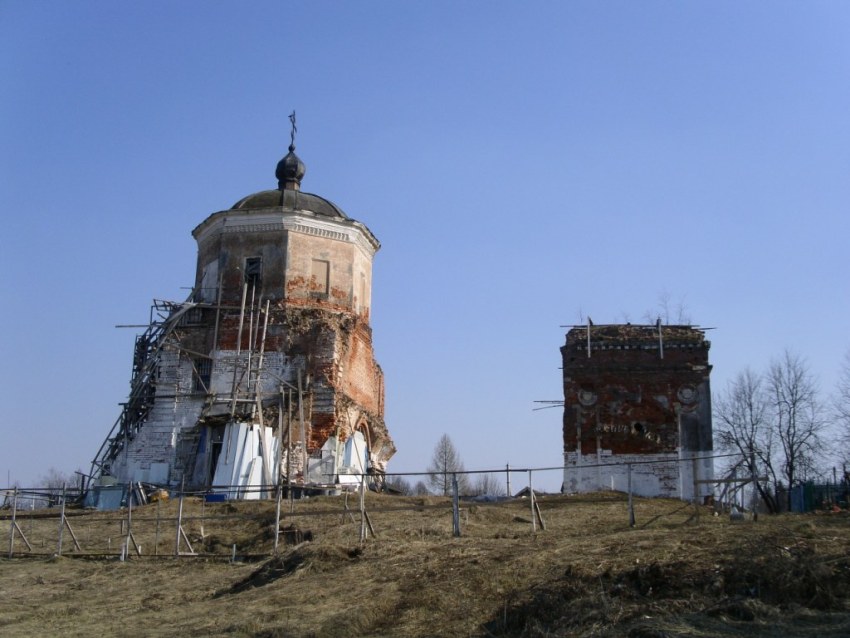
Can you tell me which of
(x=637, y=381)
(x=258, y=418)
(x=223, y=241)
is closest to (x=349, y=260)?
(x=223, y=241)

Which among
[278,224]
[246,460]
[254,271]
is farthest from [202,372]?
[278,224]

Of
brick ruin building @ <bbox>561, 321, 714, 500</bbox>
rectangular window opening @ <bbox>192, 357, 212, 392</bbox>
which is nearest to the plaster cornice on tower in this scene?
rectangular window opening @ <bbox>192, 357, 212, 392</bbox>

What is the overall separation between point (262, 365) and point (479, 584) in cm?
2224

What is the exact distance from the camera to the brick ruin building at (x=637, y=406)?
107 feet

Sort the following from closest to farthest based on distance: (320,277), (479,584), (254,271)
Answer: (479,584) < (254,271) < (320,277)

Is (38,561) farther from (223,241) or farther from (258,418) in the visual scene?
(223,241)

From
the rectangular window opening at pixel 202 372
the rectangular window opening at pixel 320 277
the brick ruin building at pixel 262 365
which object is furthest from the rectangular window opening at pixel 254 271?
the rectangular window opening at pixel 202 372

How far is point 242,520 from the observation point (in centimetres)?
2686

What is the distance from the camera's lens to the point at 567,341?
34438mm

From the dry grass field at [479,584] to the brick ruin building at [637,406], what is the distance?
890 cm

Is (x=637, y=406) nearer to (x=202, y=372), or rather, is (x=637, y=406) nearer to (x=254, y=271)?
(x=254, y=271)

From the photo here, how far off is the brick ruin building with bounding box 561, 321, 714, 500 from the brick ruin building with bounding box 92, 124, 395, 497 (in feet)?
26.0

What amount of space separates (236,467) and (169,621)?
56.5ft

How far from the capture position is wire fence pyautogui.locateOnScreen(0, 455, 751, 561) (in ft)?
74.4
